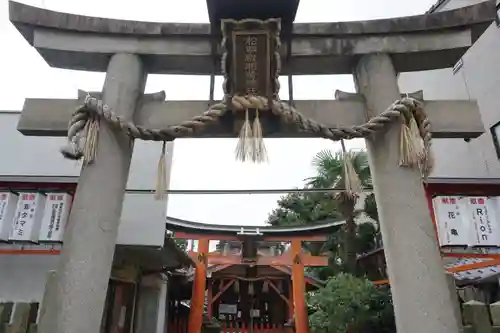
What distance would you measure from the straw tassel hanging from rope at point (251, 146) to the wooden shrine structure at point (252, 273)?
9532 millimetres

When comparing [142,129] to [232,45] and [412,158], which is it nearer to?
[232,45]

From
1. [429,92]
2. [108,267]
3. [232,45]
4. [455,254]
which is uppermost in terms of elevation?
[429,92]

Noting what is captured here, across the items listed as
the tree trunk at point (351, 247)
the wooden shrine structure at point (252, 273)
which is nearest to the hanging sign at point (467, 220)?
the tree trunk at point (351, 247)

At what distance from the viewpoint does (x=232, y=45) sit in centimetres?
284

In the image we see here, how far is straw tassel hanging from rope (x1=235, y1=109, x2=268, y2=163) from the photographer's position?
276 cm

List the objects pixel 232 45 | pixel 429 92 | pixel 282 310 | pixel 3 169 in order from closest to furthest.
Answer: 1. pixel 232 45
2. pixel 3 169
3. pixel 429 92
4. pixel 282 310

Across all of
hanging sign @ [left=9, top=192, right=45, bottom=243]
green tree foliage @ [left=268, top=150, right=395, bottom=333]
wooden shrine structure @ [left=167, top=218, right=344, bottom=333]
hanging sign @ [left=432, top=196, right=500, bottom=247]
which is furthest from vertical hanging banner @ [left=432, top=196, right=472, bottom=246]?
hanging sign @ [left=9, top=192, right=45, bottom=243]

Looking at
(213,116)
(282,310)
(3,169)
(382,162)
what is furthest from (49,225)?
(282,310)

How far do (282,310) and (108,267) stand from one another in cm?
1492

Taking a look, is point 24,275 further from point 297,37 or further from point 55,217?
point 297,37

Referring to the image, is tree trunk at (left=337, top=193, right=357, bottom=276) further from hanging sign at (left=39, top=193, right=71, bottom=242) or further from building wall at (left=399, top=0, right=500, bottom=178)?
hanging sign at (left=39, top=193, right=71, bottom=242)

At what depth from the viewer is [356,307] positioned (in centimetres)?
852

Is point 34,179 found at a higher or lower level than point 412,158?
higher

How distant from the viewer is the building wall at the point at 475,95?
26.1ft
